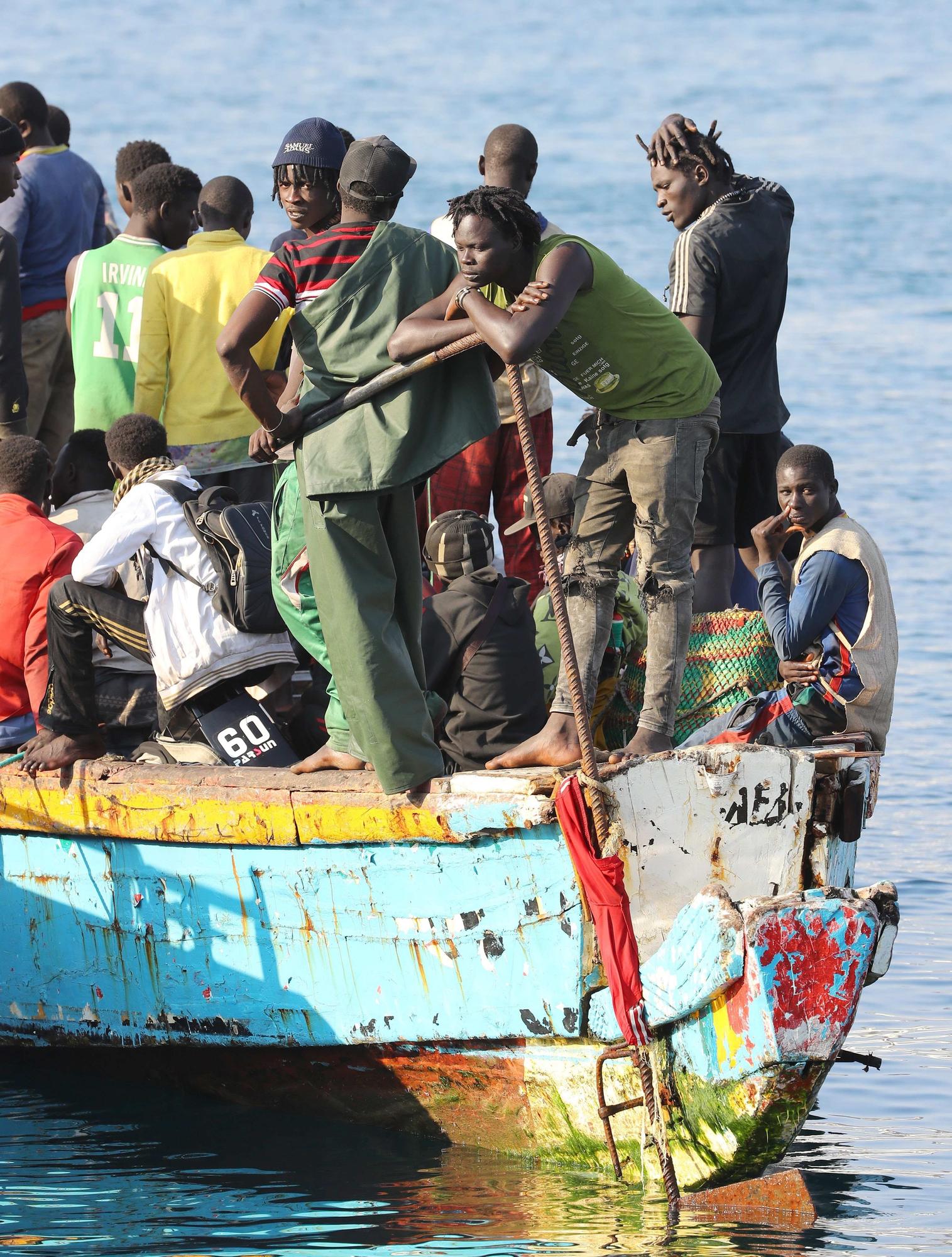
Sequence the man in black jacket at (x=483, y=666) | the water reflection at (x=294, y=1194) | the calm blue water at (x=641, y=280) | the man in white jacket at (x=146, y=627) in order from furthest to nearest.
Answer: the man in white jacket at (x=146, y=627), the man in black jacket at (x=483, y=666), the calm blue water at (x=641, y=280), the water reflection at (x=294, y=1194)

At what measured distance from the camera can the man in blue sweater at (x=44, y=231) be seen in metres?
8.94

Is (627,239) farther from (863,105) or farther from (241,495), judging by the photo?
(241,495)

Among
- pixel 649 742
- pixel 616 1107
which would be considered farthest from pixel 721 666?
pixel 616 1107

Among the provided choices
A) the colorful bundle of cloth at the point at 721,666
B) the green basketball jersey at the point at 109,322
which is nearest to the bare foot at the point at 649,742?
the colorful bundle of cloth at the point at 721,666

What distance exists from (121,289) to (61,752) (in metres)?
2.32

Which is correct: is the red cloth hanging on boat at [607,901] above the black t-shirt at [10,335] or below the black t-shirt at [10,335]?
below

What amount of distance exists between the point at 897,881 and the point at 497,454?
139 inches

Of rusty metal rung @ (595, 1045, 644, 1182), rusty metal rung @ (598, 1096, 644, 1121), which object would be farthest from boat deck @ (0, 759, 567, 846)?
rusty metal rung @ (598, 1096, 644, 1121)

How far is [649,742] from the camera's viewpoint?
17.7 ft

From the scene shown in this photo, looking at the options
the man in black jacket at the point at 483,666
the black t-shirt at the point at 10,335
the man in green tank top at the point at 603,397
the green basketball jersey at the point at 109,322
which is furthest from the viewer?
the black t-shirt at the point at 10,335

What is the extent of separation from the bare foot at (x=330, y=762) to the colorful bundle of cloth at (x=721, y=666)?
1.31 metres

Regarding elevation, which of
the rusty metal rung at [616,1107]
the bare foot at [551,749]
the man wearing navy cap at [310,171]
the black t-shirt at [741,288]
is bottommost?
the rusty metal rung at [616,1107]

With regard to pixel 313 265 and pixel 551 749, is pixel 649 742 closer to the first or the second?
pixel 551 749

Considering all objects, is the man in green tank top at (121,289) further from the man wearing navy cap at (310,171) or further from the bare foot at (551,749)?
the bare foot at (551,749)
